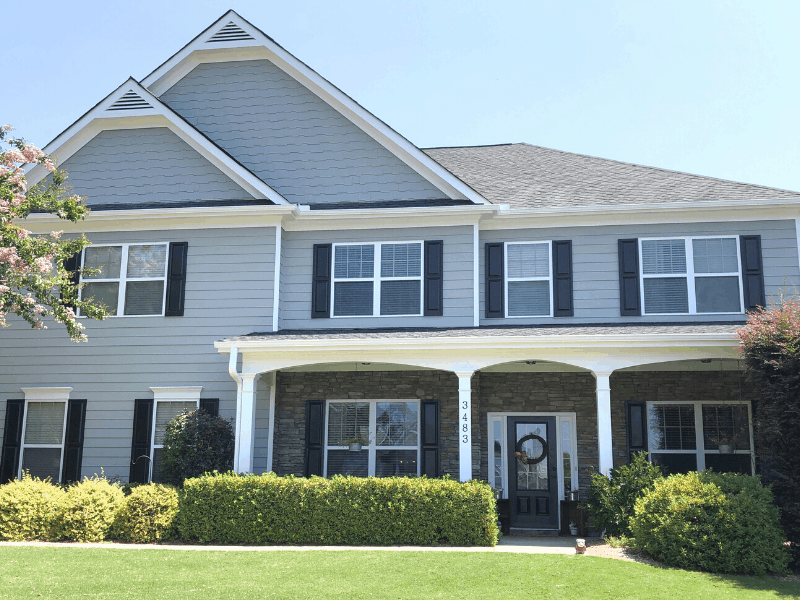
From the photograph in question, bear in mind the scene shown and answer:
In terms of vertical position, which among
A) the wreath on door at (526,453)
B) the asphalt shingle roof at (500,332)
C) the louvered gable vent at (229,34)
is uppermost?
the louvered gable vent at (229,34)

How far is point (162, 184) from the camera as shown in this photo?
602 inches

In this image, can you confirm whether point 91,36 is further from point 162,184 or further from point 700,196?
point 700,196

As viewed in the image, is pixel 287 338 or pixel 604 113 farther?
pixel 604 113

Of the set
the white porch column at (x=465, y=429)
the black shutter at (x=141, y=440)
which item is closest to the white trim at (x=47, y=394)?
the black shutter at (x=141, y=440)

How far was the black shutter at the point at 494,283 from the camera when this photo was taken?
47.3ft

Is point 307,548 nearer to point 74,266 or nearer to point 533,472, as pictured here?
point 533,472

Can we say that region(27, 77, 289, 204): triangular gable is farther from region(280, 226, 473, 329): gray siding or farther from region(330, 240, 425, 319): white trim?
region(330, 240, 425, 319): white trim

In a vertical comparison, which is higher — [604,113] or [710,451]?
[604,113]

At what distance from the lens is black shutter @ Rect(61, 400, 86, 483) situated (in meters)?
14.2

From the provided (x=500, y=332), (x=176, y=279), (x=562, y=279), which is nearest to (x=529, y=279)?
(x=562, y=279)

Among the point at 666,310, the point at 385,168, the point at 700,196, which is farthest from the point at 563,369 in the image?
the point at 385,168

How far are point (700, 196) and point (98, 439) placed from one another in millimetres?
11999

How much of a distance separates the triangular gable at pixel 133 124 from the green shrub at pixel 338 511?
5757 millimetres

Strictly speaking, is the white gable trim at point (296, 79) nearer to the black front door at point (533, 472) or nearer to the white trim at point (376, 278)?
the white trim at point (376, 278)
